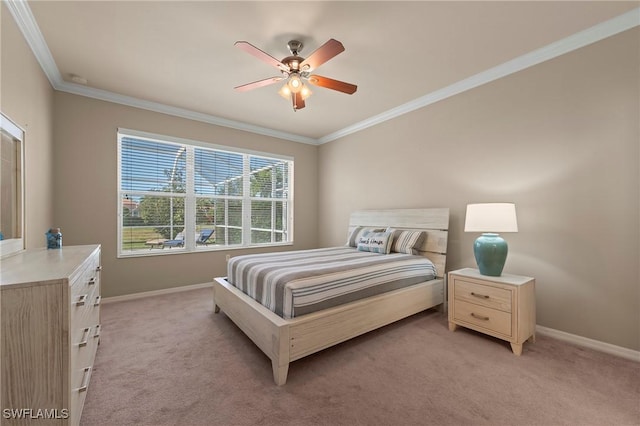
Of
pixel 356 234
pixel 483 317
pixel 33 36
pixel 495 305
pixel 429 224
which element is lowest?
pixel 483 317

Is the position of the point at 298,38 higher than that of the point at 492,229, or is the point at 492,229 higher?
the point at 298,38

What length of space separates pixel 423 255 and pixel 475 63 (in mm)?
2219

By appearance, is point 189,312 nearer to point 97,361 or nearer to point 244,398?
point 97,361

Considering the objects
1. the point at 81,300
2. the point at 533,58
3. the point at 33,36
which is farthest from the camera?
the point at 533,58

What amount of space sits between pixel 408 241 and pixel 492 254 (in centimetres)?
106

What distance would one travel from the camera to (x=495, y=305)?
225 cm

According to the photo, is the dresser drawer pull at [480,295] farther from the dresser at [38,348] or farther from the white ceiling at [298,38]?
the dresser at [38,348]

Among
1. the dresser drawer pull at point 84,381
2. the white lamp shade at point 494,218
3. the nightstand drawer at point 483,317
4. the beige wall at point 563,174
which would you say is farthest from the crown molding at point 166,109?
the nightstand drawer at point 483,317

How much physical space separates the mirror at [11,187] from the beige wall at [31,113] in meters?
0.14

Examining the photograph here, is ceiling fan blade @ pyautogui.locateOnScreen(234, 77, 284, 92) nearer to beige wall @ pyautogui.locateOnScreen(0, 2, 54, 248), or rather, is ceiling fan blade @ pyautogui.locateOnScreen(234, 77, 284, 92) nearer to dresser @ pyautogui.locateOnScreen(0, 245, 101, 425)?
beige wall @ pyautogui.locateOnScreen(0, 2, 54, 248)

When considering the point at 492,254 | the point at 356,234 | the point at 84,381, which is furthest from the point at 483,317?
the point at 84,381

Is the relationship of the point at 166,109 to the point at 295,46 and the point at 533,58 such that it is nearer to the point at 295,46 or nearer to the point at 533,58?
the point at 295,46

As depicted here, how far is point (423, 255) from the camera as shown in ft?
11.0

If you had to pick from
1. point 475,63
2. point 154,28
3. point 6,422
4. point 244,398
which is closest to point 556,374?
point 244,398
